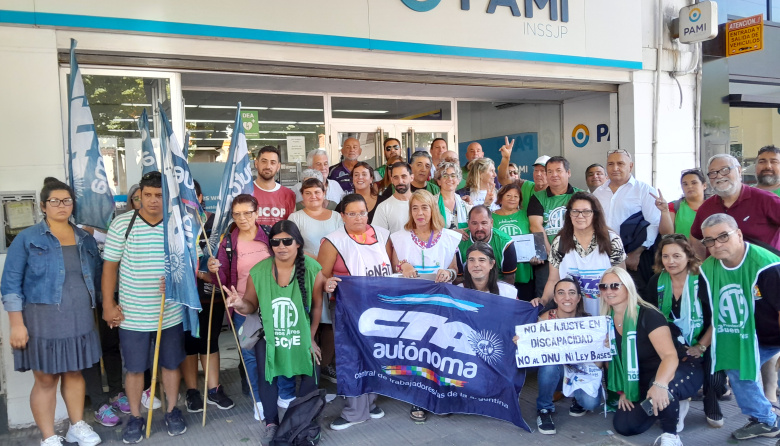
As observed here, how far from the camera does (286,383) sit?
4383 mm

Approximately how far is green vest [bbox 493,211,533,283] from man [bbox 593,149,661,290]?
0.75 metres

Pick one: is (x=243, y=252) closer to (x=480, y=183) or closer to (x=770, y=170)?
(x=480, y=183)

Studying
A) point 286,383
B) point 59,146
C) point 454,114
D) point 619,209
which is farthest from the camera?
point 454,114

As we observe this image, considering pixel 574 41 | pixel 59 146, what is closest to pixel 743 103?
pixel 574 41

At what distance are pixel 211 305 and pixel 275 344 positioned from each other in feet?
2.47

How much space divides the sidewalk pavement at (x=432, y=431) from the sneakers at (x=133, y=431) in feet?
0.29

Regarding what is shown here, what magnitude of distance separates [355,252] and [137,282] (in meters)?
1.61

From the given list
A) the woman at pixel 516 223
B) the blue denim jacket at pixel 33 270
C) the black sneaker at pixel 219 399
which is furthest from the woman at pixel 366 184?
the blue denim jacket at pixel 33 270

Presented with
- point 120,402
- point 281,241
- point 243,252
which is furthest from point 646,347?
point 120,402

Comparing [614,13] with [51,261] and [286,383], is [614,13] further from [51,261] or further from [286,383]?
[51,261]

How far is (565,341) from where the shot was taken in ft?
13.8

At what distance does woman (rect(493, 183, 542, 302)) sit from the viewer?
17.5 ft

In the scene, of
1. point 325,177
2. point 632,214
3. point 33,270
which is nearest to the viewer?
point 33,270

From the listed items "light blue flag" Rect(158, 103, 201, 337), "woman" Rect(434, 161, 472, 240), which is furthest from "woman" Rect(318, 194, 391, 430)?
"light blue flag" Rect(158, 103, 201, 337)
